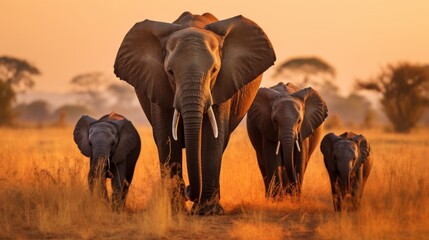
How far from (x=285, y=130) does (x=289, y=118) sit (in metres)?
0.19

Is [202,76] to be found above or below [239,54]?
below

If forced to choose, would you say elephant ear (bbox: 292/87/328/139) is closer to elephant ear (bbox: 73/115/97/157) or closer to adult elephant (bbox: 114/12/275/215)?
adult elephant (bbox: 114/12/275/215)

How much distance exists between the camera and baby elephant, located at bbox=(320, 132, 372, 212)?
1100 centimetres

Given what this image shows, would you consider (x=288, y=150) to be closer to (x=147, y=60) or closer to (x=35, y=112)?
(x=147, y=60)

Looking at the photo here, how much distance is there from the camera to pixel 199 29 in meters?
9.95

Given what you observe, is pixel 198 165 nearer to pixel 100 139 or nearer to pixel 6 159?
pixel 100 139

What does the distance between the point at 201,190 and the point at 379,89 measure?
89.2 feet

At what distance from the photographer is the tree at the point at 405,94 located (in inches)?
1379

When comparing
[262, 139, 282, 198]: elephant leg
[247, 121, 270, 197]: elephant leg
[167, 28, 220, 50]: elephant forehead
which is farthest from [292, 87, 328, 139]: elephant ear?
[167, 28, 220, 50]: elephant forehead

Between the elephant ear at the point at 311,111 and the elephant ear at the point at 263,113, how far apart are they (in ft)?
1.30

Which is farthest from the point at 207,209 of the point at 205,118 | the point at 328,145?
the point at 328,145

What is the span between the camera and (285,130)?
37.6ft

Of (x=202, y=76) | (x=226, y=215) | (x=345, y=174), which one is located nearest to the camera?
(x=202, y=76)

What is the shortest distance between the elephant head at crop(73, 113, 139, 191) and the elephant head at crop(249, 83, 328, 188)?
195 cm
